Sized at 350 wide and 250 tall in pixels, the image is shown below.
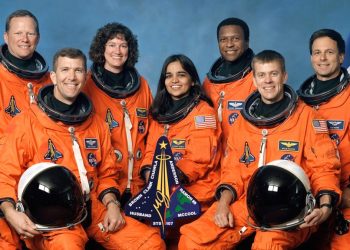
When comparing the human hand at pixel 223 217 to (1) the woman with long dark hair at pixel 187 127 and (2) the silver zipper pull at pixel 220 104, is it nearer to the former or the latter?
(1) the woman with long dark hair at pixel 187 127

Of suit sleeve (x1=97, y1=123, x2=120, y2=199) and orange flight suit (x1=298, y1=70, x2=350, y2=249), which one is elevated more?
orange flight suit (x1=298, y1=70, x2=350, y2=249)

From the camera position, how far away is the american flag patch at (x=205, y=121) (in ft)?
15.4

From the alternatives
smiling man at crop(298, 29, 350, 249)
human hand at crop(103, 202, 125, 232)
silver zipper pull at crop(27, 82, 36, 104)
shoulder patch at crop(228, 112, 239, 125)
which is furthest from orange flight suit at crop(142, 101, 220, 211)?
silver zipper pull at crop(27, 82, 36, 104)

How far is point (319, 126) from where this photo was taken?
13.8ft

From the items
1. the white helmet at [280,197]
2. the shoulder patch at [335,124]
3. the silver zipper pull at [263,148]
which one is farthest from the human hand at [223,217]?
the shoulder patch at [335,124]

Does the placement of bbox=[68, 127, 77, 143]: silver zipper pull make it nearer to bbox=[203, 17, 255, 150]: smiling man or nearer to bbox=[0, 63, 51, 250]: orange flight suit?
bbox=[0, 63, 51, 250]: orange flight suit

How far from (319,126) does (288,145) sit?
0.25 m

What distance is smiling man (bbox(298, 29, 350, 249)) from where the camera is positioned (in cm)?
443

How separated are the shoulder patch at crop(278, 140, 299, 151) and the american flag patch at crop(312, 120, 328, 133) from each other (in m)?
0.16

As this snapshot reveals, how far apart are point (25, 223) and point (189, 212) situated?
112cm

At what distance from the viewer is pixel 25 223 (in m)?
3.71

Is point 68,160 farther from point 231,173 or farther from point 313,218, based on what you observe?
point 313,218

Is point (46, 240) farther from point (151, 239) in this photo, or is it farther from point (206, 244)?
point (206, 244)

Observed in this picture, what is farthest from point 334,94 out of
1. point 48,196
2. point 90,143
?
point 48,196
